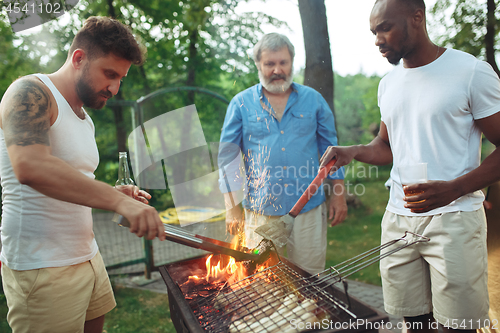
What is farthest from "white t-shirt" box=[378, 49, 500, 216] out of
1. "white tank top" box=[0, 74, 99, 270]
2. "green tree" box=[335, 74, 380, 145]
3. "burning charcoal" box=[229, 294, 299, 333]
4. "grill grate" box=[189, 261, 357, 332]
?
"green tree" box=[335, 74, 380, 145]

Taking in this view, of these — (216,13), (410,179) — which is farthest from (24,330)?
(216,13)

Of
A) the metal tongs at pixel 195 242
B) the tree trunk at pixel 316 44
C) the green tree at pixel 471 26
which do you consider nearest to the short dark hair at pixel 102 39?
the metal tongs at pixel 195 242

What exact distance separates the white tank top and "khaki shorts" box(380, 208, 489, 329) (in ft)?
7.01

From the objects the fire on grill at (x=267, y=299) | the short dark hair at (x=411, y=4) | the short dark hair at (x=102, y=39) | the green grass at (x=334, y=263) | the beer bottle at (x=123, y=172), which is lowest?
the green grass at (x=334, y=263)

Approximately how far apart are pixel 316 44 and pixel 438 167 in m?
2.94

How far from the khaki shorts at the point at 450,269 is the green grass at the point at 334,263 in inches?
107

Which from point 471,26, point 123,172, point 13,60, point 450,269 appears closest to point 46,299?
point 123,172

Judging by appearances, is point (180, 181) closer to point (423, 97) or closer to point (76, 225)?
point (76, 225)

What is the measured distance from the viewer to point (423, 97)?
2062 millimetres

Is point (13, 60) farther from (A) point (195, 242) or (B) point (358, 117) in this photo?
(B) point (358, 117)

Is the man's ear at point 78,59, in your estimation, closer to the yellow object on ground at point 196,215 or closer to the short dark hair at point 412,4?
the short dark hair at point 412,4

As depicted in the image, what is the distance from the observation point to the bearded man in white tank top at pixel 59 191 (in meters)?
1.44

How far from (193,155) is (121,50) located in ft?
18.3

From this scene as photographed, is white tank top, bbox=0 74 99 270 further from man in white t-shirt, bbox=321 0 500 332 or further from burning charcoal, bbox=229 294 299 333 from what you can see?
man in white t-shirt, bbox=321 0 500 332
